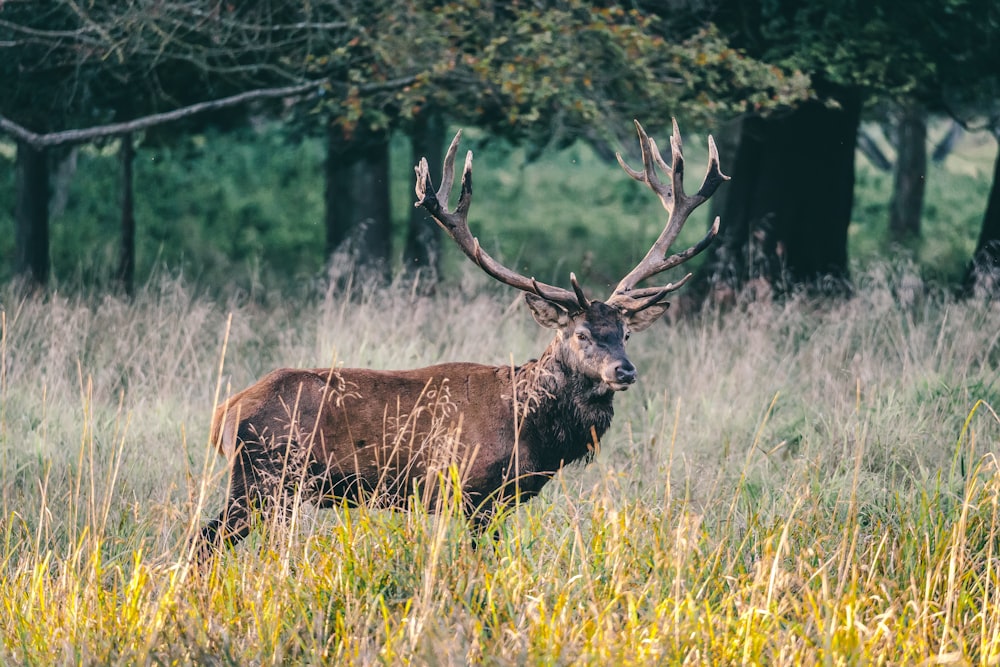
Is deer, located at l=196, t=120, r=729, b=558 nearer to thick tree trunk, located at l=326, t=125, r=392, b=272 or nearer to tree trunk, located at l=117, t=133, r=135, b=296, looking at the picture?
tree trunk, located at l=117, t=133, r=135, b=296

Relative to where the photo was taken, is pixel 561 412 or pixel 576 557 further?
pixel 561 412

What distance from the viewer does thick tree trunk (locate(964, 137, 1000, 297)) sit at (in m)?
8.86

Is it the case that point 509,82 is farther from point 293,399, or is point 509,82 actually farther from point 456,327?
point 293,399

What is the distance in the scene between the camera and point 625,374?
204 inches

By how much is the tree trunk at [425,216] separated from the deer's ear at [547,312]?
211 inches

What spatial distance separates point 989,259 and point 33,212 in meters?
8.64

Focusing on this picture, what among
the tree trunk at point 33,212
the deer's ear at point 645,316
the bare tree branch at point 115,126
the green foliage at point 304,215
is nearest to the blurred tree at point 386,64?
the bare tree branch at point 115,126

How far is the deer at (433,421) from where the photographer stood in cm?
521

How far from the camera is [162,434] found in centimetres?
657

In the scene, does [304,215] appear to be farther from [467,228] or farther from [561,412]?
[561,412]

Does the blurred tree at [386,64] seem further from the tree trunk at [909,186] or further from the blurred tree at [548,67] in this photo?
the tree trunk at [909,186]

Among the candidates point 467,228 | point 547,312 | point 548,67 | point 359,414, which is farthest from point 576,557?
point 548,67

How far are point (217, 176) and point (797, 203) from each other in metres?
14.8

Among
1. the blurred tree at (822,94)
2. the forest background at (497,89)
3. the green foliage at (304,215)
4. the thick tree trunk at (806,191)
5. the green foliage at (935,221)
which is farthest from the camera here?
the green foliage at (304,215)
